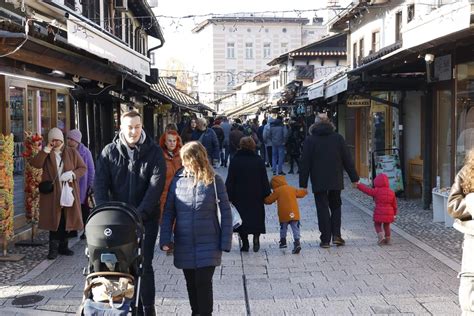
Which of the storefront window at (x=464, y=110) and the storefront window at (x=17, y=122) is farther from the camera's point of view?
the storefront window at (x=464, y=110)

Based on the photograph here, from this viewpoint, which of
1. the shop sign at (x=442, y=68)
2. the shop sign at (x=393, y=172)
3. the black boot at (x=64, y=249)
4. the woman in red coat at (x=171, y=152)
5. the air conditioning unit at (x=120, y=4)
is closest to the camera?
the woman in red coat at (x=171, y=152)

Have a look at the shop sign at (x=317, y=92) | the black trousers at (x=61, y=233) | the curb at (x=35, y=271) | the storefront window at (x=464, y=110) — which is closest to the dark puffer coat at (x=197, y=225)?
the curb at (x=35, y=271)

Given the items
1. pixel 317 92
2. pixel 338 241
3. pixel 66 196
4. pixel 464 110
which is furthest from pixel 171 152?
pixel 317 92

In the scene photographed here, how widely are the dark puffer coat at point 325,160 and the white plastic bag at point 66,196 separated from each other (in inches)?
125

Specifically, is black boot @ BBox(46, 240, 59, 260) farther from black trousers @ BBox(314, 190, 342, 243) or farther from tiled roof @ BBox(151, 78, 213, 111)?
tiled roof @ BBox(151, 78, 213, 111)

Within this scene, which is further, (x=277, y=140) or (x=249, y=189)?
(x=277, y=140)

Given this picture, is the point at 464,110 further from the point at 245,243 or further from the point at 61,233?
the point at 61,233

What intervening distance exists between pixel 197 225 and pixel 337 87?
9634 mm

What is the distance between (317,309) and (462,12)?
3639mm

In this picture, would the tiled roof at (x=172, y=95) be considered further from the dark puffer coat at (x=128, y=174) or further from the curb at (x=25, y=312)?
the dark puffer coat at (x=128, y=174)

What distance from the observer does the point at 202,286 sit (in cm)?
521

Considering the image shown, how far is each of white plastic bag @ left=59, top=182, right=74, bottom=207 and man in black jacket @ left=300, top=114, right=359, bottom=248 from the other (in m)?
3.16

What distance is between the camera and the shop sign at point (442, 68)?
36.6 feet

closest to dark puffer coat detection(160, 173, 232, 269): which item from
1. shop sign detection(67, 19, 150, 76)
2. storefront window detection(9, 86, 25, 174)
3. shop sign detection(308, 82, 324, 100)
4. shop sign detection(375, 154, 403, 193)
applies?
shop sign detection(67, 19, 150, 76)
